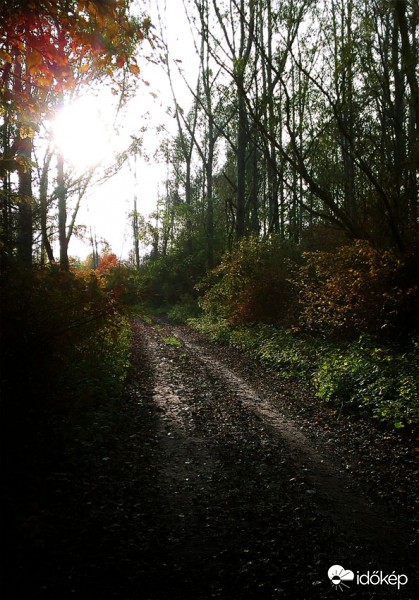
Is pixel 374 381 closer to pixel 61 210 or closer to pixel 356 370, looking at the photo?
pixel 356 370

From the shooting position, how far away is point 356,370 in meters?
7.54

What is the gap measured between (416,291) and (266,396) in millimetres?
3717

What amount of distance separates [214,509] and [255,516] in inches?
16.3

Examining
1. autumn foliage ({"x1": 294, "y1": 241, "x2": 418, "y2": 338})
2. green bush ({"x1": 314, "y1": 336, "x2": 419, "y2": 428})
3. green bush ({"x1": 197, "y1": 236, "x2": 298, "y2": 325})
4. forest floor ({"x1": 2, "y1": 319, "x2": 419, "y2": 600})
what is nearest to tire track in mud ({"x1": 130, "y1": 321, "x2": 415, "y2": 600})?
forest floor ({"x1": 2, "y1": 319, "x2": 419, "y2": 600})

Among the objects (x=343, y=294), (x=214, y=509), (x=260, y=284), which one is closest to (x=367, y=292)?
(x=343, y=294)

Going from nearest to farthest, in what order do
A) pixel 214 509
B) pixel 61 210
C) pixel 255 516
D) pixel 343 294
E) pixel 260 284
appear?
pixel 255 516, pixel 214 509, pixel 343 294, pixel 260 284, pixel 61 210

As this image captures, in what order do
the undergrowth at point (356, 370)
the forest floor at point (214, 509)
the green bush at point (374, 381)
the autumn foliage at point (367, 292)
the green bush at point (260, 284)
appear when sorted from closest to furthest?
the forest floor at point (214, 509) < the green bush at point (374, 381) < the undergrowth at point (356, 370) < the autumn foliage at point (367, 292) < the green bush at point (260, 284)

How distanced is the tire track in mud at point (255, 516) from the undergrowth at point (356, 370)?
3.95 ft

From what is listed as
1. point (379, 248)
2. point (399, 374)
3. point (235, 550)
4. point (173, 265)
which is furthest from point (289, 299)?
point (173, 265)

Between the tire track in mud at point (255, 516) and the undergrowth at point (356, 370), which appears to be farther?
the undergrowth at point (356, 370)

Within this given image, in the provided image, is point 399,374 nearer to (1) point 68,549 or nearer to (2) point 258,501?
(2) point 258,501

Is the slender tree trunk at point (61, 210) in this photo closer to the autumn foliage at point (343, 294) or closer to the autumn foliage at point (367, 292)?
the autumn foliage at point (343, 294)

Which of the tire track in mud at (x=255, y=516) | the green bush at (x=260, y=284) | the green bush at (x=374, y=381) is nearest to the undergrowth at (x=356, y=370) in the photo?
the green bush at (x=374, y=381)

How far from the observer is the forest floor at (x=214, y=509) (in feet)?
9.71
